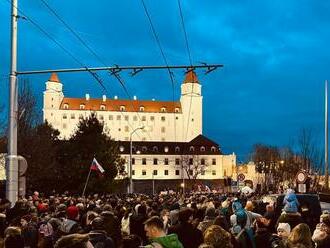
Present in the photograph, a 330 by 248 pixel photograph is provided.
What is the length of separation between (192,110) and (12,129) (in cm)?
16605

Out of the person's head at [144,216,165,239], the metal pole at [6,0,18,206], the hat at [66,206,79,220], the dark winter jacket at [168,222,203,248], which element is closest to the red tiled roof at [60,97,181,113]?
the metal pole at [6,0,18,206]

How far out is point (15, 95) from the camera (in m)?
17.0

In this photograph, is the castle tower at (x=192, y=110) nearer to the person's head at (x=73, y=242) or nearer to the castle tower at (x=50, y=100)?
the castle tower at (x=50, y=100)

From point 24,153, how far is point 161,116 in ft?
473

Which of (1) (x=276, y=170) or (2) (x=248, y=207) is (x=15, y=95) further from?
(1) (x=276, y=170)

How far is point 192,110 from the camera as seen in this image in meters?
182

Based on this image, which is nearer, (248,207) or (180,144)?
(248,207)

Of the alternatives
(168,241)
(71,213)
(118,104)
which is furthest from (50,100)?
(168,241)

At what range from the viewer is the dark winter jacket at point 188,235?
893 centimetres

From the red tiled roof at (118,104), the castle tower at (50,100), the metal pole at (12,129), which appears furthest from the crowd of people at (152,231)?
the red tiled roof at (118,104)

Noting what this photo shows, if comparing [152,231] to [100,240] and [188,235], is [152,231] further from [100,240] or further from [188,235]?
[188,235]

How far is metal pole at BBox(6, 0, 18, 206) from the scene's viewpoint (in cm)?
1620

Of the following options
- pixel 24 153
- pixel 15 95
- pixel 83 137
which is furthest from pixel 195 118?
pixel 15 95

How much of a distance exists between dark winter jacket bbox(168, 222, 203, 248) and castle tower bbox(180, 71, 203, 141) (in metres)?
165
